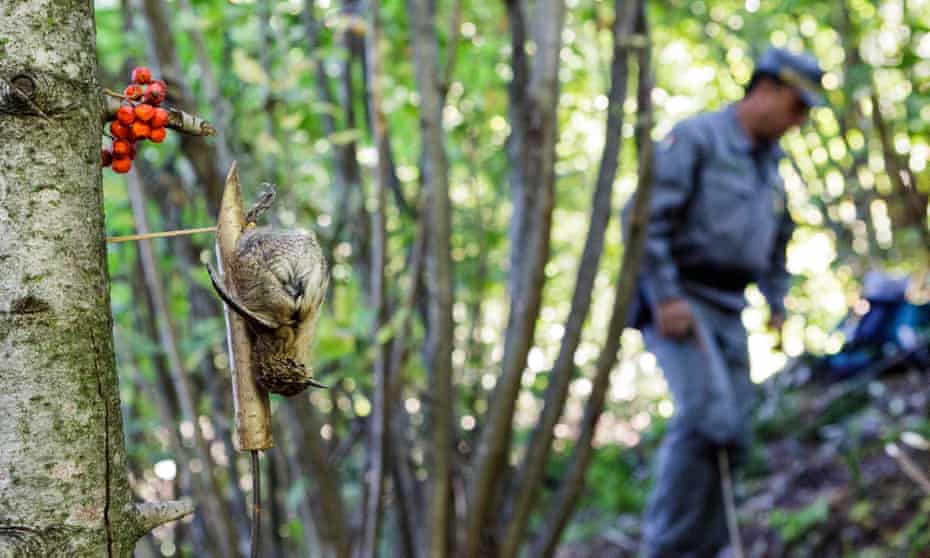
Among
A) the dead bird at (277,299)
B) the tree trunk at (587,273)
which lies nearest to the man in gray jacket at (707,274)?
the tree trunk at (587,273)

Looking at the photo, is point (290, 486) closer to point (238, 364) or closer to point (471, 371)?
point (471, 371)

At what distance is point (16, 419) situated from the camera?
0.75 metres

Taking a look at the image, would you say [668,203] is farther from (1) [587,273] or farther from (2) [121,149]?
(2) [121,149]

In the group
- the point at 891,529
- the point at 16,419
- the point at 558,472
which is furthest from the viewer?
the point at 558,472

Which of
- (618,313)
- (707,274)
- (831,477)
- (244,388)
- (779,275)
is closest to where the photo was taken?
(244,388)

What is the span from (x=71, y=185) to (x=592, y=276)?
1.68 meters

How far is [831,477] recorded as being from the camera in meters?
4.86

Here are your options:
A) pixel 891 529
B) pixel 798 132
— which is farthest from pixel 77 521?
pixel 798 132

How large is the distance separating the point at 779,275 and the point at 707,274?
2.28 ft

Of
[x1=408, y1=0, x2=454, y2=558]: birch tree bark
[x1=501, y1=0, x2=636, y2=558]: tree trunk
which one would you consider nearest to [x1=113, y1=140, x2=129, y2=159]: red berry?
[x1=408, y1=0, x2=454, y2=558]: birch tree bark

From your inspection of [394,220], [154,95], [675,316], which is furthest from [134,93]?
[675,316]

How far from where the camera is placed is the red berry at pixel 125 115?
863mm

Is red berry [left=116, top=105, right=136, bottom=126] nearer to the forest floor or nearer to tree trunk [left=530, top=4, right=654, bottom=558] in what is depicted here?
tree trunk [left=530, top=4, right=654, bottom=558]

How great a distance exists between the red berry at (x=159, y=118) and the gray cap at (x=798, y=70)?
3042 mm
